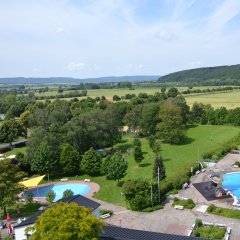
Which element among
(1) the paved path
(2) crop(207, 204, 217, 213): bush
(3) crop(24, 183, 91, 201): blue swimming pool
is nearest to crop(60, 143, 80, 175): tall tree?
(3) crop(24, 183, 91, 201): blue swimming pool

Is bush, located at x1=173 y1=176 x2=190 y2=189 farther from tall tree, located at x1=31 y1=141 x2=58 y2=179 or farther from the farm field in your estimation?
the farm field

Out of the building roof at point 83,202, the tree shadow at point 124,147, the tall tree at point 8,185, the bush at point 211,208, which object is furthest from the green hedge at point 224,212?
the tree shadow at point 124,147

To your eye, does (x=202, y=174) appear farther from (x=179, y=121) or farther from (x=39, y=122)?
(x=39, y=122)

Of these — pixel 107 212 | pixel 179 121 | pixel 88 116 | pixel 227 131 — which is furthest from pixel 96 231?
pixel 227 131

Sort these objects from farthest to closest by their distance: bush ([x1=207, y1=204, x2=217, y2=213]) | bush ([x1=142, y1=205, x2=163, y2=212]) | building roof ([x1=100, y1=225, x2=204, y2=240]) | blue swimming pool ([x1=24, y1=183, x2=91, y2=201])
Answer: blue swimming pool ([x1=24, y1=183, x2=91, y2=201]), bush ([x1=142, y1=205, x2=163, y2=212]), bush ([x1=207, y1=204, x2=217, y2=213]), building roof ([x1=100, y1=225, x2=204, y2=240])

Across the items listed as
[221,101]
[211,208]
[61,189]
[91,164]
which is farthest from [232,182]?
[221,101]

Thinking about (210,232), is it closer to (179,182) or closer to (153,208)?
(153,208)
